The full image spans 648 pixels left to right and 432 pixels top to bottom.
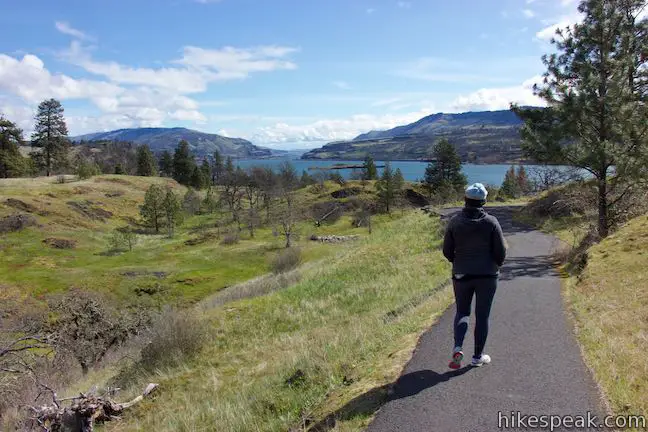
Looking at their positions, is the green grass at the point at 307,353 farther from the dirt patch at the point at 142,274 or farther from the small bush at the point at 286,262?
the dirt patch at the point at 142,274

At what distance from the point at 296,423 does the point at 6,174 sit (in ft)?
348

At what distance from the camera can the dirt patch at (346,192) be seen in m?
107

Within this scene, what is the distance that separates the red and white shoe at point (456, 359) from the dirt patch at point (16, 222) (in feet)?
226

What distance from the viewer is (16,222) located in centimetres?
6059

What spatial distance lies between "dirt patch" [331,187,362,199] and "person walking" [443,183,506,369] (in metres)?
100

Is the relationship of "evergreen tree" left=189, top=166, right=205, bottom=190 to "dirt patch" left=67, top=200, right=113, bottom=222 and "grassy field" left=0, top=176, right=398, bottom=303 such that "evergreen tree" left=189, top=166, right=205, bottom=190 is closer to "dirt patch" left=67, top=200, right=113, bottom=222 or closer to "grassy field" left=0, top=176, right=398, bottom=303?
"grassy field" left=0, top=176, right=398, bottom=303

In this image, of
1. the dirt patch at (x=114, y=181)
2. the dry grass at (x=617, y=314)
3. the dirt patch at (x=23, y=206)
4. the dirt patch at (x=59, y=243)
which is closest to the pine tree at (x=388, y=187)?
the dirt patch at (x=114, y=181)

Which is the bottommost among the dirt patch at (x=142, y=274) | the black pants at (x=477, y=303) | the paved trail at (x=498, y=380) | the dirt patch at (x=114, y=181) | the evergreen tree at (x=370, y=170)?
the dirt patch at (x=142, y=274)

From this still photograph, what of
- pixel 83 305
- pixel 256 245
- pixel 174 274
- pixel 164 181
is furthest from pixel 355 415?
pixel 164 181

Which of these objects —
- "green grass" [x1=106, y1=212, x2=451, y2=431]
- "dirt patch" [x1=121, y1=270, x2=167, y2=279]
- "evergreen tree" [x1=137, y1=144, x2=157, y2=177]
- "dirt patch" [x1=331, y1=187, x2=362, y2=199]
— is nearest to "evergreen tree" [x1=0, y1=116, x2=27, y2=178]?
"evergreen tree" [x1=137, y1=144, x2=157, y2=177]

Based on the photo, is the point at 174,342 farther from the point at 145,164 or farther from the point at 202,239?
the point at 145,164

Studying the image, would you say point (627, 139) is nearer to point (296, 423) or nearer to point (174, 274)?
point (296, 423)

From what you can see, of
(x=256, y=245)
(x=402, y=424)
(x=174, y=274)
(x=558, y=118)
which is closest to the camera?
(x=402, y=424)

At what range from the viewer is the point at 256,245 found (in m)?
64.1
